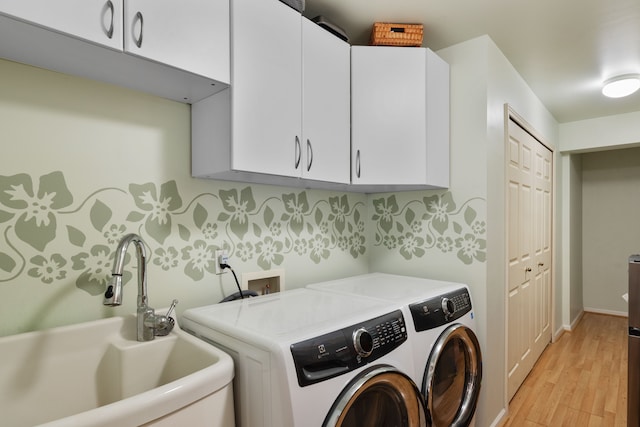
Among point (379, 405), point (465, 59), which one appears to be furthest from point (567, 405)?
point (465, 59)

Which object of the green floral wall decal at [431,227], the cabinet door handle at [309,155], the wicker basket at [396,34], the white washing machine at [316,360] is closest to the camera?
the white washing machine at [316,360]

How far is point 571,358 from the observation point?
3.16 m

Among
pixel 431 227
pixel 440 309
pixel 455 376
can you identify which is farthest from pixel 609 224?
pixel 440 309

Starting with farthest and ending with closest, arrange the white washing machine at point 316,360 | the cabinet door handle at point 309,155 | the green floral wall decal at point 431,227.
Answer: the green floral wall decal at point 431,227
the cabinet door handle at point 309,155
the white washing machine at point 316,360

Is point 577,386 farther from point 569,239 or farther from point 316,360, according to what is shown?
point 316,360

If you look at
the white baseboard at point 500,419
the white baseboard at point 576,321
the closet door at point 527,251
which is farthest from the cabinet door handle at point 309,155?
the white baseboard at point 576,321

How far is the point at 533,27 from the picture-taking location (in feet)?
6.27

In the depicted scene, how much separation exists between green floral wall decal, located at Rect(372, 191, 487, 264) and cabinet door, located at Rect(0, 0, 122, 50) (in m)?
1.78

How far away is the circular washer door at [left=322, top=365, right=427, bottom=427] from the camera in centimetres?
107

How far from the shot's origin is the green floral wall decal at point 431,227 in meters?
1.98

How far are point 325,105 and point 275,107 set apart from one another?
0.32m

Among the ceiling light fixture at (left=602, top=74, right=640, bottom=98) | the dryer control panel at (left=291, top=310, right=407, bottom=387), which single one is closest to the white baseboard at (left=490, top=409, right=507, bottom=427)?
the dryer control panel at (left=291, top=310, right=407, bottom=387)

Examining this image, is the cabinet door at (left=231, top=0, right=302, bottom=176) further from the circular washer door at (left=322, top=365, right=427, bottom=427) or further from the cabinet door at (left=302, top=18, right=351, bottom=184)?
the circular washer door at (left=322, top=365, right=427, bottom=427)

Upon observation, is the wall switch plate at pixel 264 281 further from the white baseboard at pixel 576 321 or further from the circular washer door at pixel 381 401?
the white baseboard at pixel 576 321
